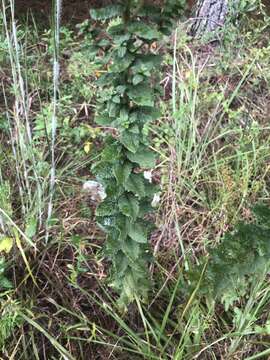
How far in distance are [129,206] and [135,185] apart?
63mm

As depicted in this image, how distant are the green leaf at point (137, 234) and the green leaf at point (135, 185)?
126mm

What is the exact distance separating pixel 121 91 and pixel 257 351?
3.16ft

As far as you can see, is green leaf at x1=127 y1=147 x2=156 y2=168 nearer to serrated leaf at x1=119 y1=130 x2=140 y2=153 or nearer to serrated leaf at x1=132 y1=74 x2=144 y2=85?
serrated leaf at x1=119 y1=130 x2=140 y2=153

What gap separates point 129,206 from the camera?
1.25m

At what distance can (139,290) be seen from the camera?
57.8 inches

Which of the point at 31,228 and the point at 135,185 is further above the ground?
the point at 135,185

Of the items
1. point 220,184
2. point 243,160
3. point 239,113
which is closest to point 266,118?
point 239,113

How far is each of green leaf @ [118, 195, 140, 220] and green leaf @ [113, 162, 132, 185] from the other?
0.08 meters

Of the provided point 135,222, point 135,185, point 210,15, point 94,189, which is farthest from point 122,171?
point 210,15

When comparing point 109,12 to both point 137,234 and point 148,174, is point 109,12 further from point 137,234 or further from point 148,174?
point 148,174

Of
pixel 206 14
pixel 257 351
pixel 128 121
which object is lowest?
pixel 257 351

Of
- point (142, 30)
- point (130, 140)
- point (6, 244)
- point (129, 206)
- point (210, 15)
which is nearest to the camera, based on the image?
point (142, 30)

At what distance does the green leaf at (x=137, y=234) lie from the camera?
1301 mm

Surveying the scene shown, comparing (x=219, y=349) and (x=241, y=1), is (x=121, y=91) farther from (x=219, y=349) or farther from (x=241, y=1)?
(x=241, y=1)
